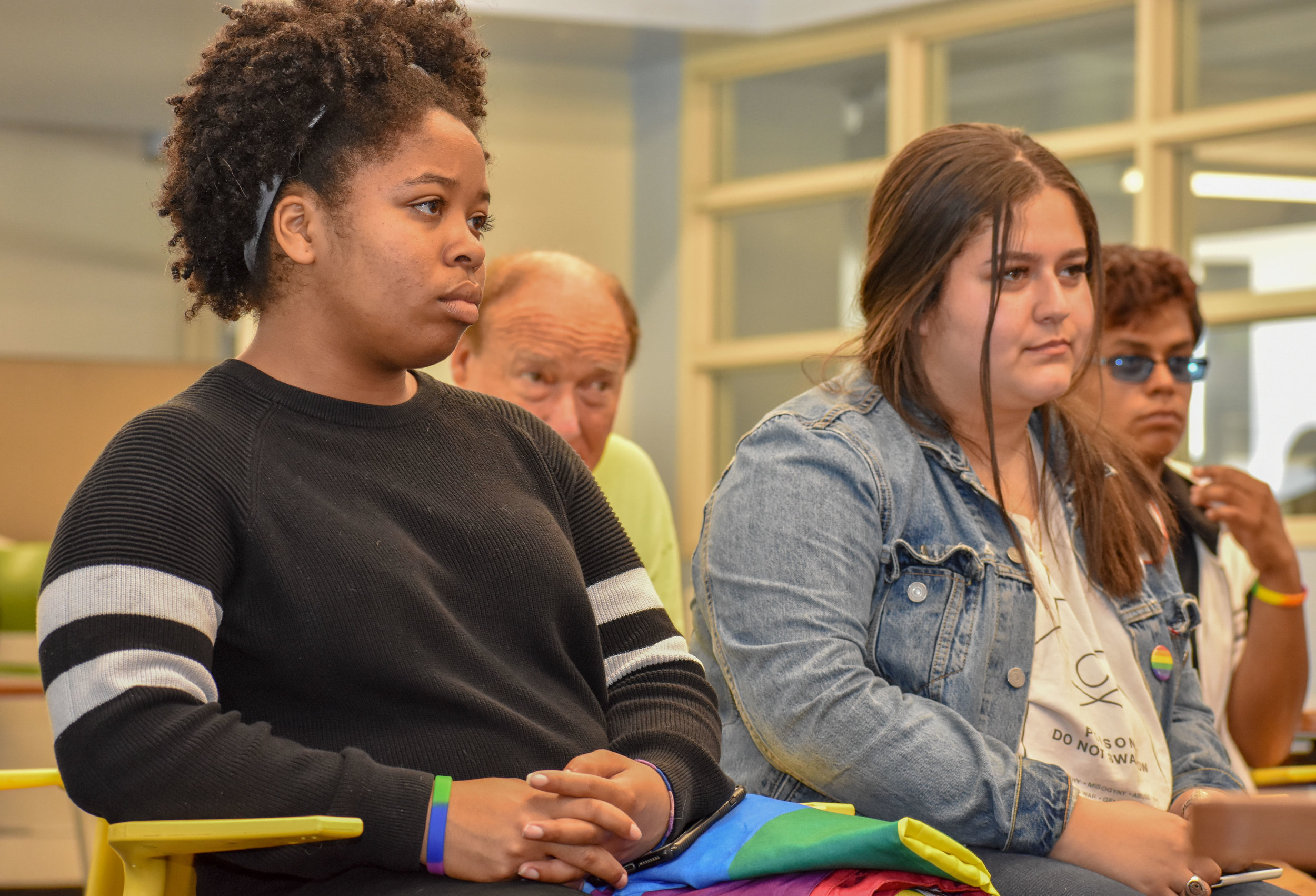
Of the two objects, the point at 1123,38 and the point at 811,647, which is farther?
the point at 1123,38

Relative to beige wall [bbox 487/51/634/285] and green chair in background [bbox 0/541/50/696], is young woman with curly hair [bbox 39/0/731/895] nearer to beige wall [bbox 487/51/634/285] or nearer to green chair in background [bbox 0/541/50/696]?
green chair in background [bbox 0/541/50/696]

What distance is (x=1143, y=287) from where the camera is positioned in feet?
8.03

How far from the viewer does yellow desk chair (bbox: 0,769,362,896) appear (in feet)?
3.55

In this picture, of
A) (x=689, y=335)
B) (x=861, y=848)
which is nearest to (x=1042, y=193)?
(x=861, y=848)

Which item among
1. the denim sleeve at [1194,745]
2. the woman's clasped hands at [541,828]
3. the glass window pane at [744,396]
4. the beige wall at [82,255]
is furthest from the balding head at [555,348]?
the beige wall at [82,255]

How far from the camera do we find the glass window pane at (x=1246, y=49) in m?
5.43

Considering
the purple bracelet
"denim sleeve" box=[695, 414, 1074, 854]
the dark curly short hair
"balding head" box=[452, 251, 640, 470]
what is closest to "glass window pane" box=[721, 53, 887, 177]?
the dark curly short hair

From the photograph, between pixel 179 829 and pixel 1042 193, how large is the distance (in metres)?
1.26

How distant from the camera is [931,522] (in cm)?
168

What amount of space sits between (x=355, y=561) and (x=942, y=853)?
0.59 m

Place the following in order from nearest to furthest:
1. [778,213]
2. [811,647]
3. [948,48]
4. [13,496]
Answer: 1. [811,647]
2. [13,496]
3. [948,48]
4. [778,213]

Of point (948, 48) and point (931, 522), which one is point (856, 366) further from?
Answer: point (948, 48)

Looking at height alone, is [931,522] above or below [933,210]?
below

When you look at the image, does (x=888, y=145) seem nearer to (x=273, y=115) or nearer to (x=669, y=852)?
(x=273, y=115)
